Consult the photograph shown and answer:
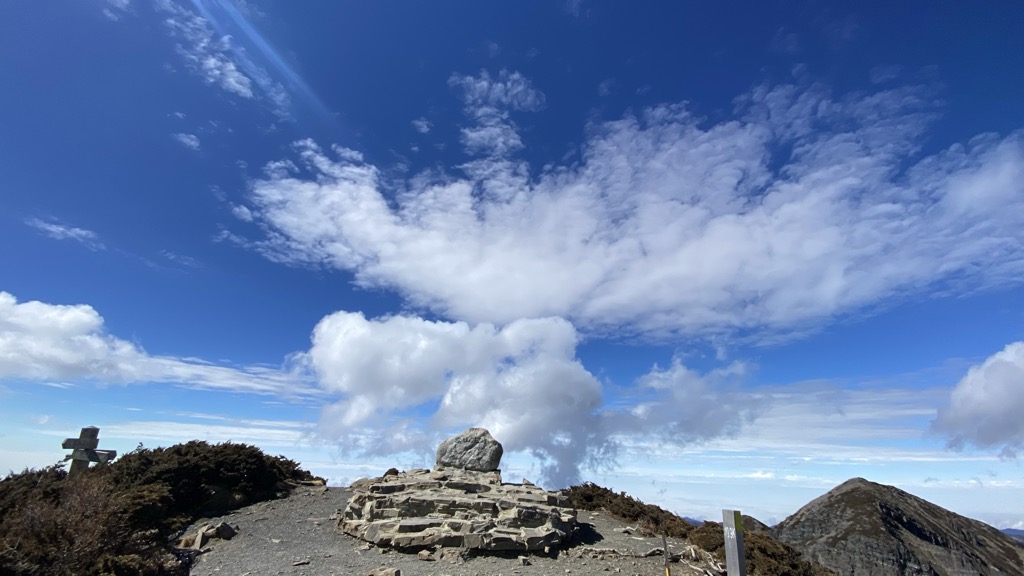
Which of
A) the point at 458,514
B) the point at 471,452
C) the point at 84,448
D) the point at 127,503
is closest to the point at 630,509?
the point at 471,452

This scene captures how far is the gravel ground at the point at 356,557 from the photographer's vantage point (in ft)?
44.2

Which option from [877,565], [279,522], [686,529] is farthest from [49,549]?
[877,565]

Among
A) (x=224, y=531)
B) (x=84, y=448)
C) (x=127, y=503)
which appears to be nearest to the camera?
(x=127, y=503)

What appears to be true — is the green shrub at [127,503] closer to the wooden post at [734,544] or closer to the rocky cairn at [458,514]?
the rocky cairn at [458,514]

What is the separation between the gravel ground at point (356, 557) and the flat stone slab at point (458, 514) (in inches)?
15.8

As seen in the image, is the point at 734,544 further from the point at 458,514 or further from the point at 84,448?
the point at 84,448

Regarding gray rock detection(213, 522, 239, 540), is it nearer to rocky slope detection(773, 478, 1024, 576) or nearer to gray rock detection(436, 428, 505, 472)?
gray rock detection(436, 428, 505, 472)

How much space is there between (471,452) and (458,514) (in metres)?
5.21

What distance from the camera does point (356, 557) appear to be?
14.5 meters

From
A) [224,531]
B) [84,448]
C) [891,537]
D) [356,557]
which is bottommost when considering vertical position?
[891,537]

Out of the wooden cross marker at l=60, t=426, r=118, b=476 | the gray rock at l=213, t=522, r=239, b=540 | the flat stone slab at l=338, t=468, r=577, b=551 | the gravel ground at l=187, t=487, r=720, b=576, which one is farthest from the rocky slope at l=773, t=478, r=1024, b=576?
the wooden cross marker at l=60, t=426, r=118, b=476

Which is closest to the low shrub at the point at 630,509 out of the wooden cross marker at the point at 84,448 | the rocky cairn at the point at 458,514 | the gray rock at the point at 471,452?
the rocky cairn at the point at 458,514

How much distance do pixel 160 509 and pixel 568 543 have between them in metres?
14.4

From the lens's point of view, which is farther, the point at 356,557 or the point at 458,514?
the point at 458,514
